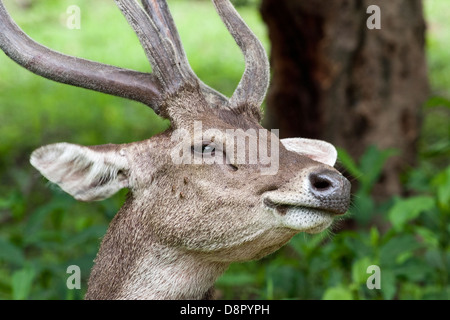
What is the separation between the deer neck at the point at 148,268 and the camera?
4.47 m

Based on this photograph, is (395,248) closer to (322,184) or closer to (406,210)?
(406,210)

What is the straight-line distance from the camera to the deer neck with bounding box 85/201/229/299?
4.47 meters

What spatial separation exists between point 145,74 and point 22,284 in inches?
79.2

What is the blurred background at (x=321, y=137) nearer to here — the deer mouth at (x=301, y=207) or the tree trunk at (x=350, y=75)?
the tree trunk at (x=350, y=75)

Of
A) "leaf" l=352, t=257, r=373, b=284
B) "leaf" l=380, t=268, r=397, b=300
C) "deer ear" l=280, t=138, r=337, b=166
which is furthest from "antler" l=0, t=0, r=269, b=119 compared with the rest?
"leaf" l=380, t=268, r=397, b=300

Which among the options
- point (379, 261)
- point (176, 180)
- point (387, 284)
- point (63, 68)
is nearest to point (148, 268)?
point (176, 180)

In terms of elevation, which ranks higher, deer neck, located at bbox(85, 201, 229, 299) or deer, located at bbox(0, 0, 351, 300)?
deer, located at bbox(0, 0, 351, 300)

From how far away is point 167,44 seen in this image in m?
4.60

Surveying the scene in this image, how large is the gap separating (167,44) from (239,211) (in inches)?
43.1

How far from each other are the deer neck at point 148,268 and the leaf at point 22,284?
117 centimetres

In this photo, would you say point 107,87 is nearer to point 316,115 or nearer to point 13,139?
point 316,115

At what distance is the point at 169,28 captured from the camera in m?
4.81

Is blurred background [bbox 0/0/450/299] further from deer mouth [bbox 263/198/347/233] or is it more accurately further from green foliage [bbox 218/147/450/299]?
deer mouth [bbox 263/198/347/233]

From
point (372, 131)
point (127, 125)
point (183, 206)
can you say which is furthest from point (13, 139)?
point (183, 206)
